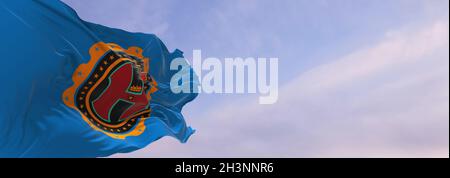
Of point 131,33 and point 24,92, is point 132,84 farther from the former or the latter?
point 24,92

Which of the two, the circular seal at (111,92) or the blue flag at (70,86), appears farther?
the circular seal at (111,92)

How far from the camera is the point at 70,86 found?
9492 mm

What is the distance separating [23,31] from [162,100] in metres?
5.58

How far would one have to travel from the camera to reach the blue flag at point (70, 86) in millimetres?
8125

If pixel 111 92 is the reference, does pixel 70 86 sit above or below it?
below

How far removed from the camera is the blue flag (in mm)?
8125

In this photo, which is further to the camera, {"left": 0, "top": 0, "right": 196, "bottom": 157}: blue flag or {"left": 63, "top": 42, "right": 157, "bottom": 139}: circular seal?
{"left": 63, "top": 42, "right": 157, "bottom": 139}: circular seal

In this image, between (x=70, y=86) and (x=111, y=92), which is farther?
(x=111, y=92)

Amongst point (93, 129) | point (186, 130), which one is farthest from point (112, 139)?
point (186, 130)

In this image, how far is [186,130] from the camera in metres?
14.1

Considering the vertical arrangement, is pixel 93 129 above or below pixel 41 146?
above
